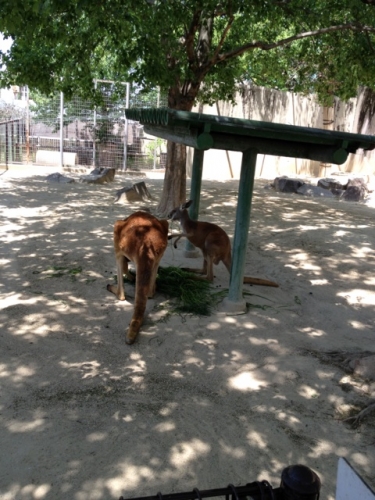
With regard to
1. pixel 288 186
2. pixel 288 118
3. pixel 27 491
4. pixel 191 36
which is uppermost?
pixel 191 36

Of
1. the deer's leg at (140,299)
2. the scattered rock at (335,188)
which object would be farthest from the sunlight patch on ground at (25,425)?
the scattered rock at (335,188)

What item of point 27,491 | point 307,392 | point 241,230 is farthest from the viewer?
point 241,230

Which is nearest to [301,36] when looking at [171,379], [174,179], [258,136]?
[174,179]

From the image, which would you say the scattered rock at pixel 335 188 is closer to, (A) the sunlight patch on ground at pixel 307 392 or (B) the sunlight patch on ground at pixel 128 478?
(A) the sunlight patch on ground at pixel 307 392

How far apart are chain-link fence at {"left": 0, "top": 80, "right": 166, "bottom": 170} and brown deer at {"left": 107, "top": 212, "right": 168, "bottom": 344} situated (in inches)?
444

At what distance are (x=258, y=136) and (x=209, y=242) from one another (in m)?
1.60

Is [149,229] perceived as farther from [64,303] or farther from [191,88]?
[191,88]

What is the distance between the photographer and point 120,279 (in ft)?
16.6

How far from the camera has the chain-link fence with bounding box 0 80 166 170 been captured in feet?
52.9

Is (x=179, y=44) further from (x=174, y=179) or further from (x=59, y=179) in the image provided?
(x=59, y=179)

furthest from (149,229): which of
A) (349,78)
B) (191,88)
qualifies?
(349,78)

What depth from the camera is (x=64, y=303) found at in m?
4.96

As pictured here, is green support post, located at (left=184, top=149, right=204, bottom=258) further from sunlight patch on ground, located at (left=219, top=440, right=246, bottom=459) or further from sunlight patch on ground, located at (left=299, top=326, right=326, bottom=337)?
sunlight patch on ground, located at (left=219, top=440, right=246, bottom=459)

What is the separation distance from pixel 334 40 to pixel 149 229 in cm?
620
